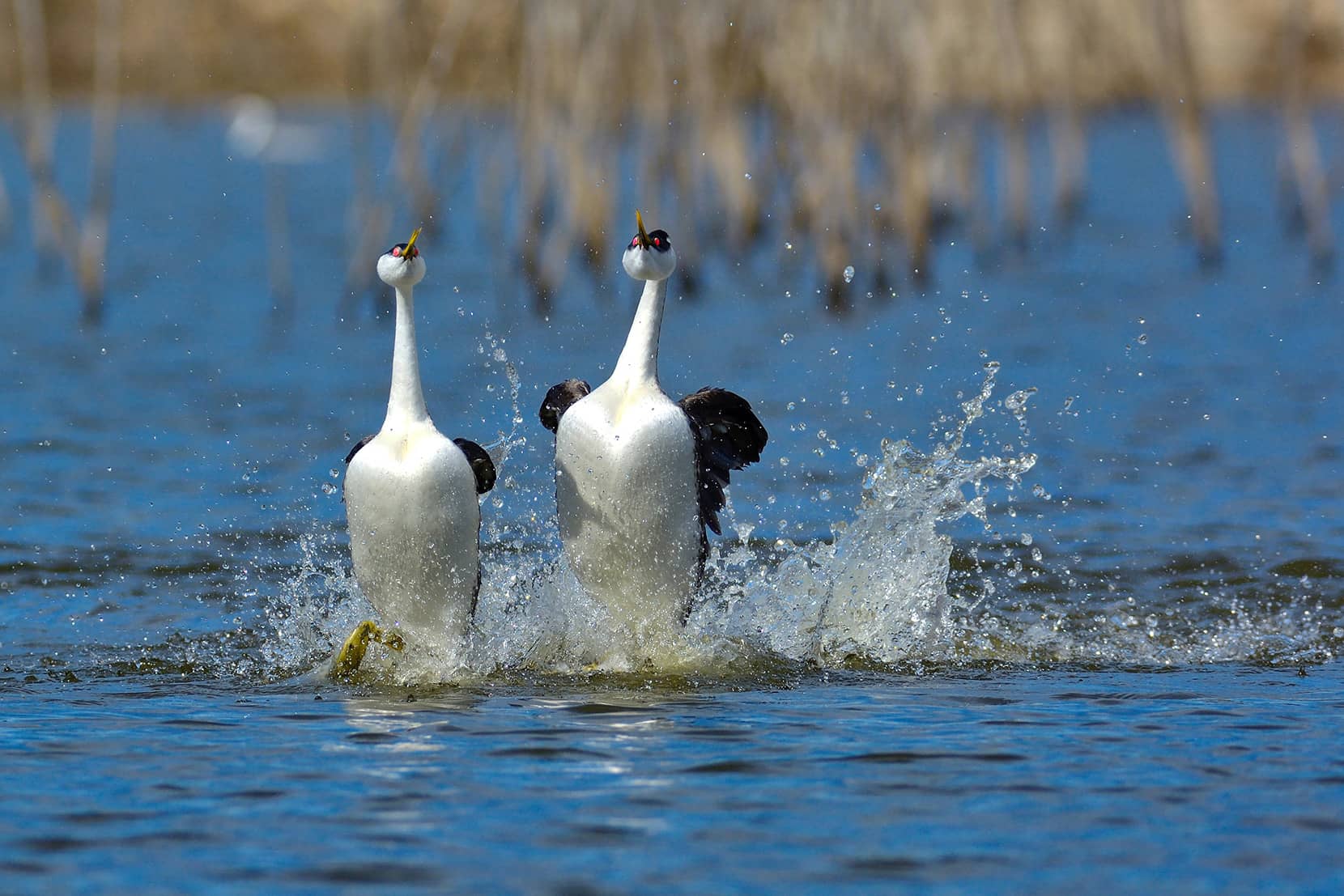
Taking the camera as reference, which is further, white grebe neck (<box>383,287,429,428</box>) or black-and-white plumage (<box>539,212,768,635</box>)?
black-and-white plumage (<box>539,212,768,635</box>)

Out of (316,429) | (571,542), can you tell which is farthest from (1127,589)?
(316,429)

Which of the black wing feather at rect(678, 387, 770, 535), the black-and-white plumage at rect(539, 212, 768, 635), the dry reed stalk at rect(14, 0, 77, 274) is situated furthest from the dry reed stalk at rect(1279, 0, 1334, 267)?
the black-and-white plumage at rect(539, 212, 768, 635)

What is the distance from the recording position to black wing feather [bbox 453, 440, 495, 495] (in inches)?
312

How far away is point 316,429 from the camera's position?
574 inches

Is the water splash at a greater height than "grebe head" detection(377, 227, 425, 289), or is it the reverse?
"grebe head" detection(377, 227, 425, 289)

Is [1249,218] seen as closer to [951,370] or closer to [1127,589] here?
[951,370]

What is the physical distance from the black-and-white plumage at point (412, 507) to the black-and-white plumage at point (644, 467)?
0.40 meters

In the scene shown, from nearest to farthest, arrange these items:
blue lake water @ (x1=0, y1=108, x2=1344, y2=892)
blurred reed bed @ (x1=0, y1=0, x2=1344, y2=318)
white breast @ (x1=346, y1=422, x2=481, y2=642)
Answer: blue lake water @ (x1=0, y1=108, x2=1344, y2=892) < white breast @ (x1=346, y1=422, x2=481, y2=642) < blurred reed bed @ (x1=0, y1=0, x2=1344, y2=318)

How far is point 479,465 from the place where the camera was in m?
7.93

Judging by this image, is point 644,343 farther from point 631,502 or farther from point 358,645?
point 358,645

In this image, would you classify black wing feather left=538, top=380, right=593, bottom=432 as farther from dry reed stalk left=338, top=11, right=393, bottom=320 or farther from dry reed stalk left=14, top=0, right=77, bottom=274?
dry reed stalk left=338, top=11, right=393, bottom=320

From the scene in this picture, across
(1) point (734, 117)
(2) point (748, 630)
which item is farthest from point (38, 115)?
(2) point (748, 630)

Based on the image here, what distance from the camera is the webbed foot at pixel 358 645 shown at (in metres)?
8.00

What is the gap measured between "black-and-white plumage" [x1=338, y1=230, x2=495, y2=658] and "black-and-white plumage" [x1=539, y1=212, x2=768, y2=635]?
0.40 m
